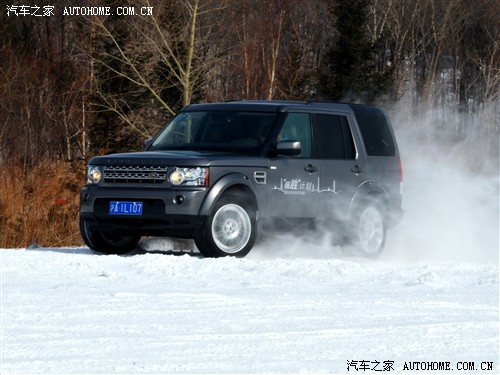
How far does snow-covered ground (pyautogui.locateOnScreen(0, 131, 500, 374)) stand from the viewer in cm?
643

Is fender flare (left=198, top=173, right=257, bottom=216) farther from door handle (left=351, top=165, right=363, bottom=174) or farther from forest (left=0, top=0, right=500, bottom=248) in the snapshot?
forest (left=0, top=0, right=500, bottom=248)

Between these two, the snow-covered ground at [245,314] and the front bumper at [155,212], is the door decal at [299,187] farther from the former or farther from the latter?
the front bumper at [155,212]

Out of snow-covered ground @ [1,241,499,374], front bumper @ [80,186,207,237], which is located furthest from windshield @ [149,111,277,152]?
snow-covered ground @ [1,241,499,374]

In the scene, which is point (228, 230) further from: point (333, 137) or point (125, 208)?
point (333, 137)

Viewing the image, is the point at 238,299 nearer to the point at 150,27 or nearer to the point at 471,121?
the point at 150,27

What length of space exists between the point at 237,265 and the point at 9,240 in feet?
26.6

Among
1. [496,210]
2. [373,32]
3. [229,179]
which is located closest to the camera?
[229,179]

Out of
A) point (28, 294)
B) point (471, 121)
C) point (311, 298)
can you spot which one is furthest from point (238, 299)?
point (471, 121)

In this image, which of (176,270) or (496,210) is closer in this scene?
(176,270)

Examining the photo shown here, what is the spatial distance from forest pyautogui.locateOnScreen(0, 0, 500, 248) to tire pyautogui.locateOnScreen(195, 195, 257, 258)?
679 cm

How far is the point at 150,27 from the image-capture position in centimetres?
3484

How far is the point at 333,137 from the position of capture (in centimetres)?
1368

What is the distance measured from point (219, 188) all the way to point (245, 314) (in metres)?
3.90

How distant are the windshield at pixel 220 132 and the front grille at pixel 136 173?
901 mm
